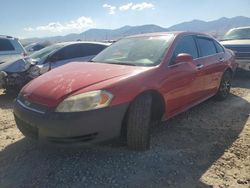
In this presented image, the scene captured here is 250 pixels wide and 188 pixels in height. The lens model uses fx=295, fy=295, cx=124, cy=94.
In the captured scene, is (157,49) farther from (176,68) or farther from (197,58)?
(197,58)

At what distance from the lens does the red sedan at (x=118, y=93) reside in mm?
3215

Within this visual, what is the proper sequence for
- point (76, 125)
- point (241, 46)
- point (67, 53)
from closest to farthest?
point (76, 125) → point (67, 53) → point (241, 46)

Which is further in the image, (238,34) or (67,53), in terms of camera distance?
(238,34)

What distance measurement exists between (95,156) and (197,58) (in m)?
2.52

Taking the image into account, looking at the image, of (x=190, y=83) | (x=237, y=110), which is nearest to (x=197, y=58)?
(x=190, y=83)

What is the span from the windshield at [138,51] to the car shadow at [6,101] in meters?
2.80

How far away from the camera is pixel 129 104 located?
3.45m

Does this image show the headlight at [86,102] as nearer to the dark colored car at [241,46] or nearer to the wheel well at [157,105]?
the wheel well at [157,105]

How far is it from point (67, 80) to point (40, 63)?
14.9 ft

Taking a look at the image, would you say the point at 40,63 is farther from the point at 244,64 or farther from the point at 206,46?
the point at 244,64

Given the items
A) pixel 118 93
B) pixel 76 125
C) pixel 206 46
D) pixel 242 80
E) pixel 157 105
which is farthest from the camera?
pixel 242 80

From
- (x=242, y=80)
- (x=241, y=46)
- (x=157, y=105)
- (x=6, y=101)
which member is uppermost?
(x=241, y=46)

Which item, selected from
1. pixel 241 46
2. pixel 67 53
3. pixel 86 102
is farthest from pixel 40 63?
pixel 241 46

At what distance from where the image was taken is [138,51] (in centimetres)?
455
